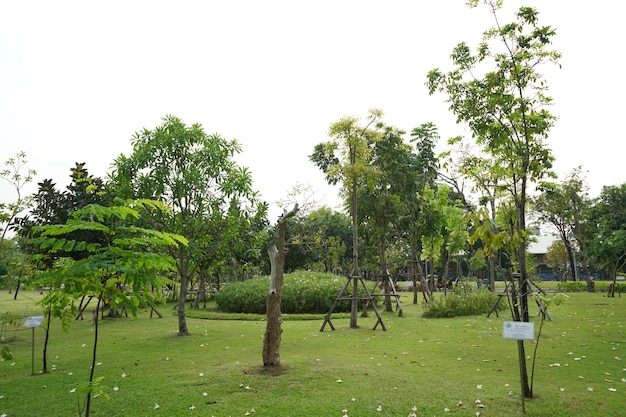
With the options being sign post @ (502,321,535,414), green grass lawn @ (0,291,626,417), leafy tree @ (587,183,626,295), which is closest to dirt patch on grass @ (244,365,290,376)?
green grass lawn @ (0,291,626,417)

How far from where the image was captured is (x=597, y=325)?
14.8m

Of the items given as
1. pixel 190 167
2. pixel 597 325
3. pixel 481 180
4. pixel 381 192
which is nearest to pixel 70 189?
pixel 190 167

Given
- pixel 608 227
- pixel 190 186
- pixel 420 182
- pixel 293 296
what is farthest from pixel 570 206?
pixel 190 186

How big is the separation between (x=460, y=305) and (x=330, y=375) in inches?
500

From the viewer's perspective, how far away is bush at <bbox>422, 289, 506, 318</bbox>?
62.1ft

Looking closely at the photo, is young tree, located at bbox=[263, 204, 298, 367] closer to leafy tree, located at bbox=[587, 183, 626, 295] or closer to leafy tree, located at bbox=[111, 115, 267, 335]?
leafy tree, located at bbox=[111, 115, 267, 335]

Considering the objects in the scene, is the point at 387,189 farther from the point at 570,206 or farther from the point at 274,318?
the point at 570,206

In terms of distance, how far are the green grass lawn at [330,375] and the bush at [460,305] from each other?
14.1 ft

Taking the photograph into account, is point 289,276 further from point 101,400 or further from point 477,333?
point 101,400

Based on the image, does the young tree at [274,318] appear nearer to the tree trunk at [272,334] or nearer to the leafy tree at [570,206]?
the tree trunk at [272,334]

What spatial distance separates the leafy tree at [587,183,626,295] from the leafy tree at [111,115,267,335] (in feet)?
101

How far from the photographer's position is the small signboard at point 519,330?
5.92 m

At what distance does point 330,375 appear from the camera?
26.7ft

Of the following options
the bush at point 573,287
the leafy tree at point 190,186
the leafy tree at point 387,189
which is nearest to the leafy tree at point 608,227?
the bush at point 573,287
